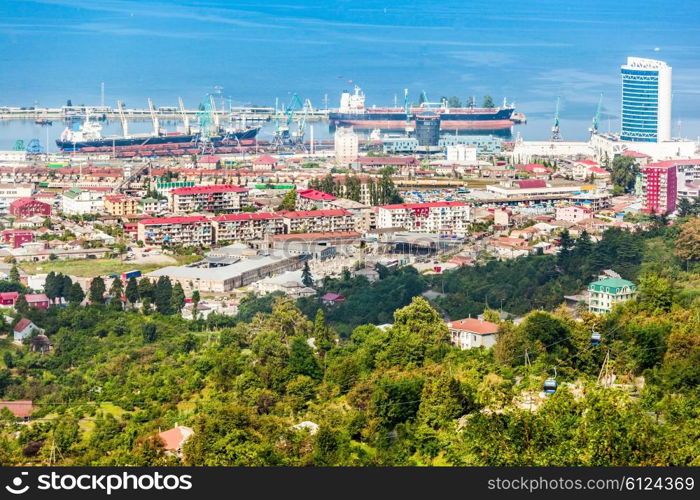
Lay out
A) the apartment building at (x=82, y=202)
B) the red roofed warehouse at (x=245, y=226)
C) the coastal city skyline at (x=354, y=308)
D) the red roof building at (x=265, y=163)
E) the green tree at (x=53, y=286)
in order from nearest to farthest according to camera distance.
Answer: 1. the coastal city skyline at (x=354, y=308)
2. the green tree at (x=53, y=286)
3. the red roofed warehouse at (x=245, y=226)
4. the apartment building at (x=82, y=202)
5. the red roof building at (x=265, y=163)

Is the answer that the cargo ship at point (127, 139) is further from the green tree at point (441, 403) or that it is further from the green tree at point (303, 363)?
the green tree at point (441, 403)

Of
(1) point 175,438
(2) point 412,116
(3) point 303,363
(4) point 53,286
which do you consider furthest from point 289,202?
(2) point 412,116

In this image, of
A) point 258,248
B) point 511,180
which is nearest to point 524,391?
point 258,248

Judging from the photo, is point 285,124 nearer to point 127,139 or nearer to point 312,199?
point 127,139

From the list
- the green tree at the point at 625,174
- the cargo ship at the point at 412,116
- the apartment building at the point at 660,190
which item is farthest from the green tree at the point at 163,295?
the cargo ship at the point at 412,116

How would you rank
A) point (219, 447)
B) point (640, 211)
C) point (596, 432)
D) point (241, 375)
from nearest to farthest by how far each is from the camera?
point (596, 432) → point (219, 447) → point (241, 375) → point (640, 211)

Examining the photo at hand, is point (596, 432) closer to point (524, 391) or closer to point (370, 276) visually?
point (524, 391)

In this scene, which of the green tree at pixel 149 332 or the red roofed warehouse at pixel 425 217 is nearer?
the green tree at pixel 149 332

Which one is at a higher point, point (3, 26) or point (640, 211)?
point (3, 26)
